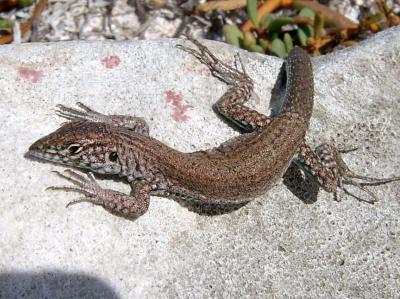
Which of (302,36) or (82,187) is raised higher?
(302,36)

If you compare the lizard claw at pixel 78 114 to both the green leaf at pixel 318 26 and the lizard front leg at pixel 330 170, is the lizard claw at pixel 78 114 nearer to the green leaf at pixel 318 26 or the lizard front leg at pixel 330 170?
the lizard front leg at pixel 330 170

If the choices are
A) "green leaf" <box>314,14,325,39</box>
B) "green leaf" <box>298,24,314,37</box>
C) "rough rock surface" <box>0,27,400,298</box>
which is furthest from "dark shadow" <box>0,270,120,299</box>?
Answer: "green leaf" <box>298,24,314,37</box>

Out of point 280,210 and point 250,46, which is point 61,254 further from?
point 250,46

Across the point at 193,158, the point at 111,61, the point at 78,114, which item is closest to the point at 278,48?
the point at 111,61

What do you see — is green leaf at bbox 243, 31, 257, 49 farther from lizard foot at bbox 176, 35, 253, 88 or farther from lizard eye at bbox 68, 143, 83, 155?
lizard eye at bbox 68, 143, 83, 155

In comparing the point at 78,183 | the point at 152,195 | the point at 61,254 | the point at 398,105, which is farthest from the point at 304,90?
the point at 61,254

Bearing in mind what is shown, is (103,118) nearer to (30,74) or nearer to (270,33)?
(30,74)
